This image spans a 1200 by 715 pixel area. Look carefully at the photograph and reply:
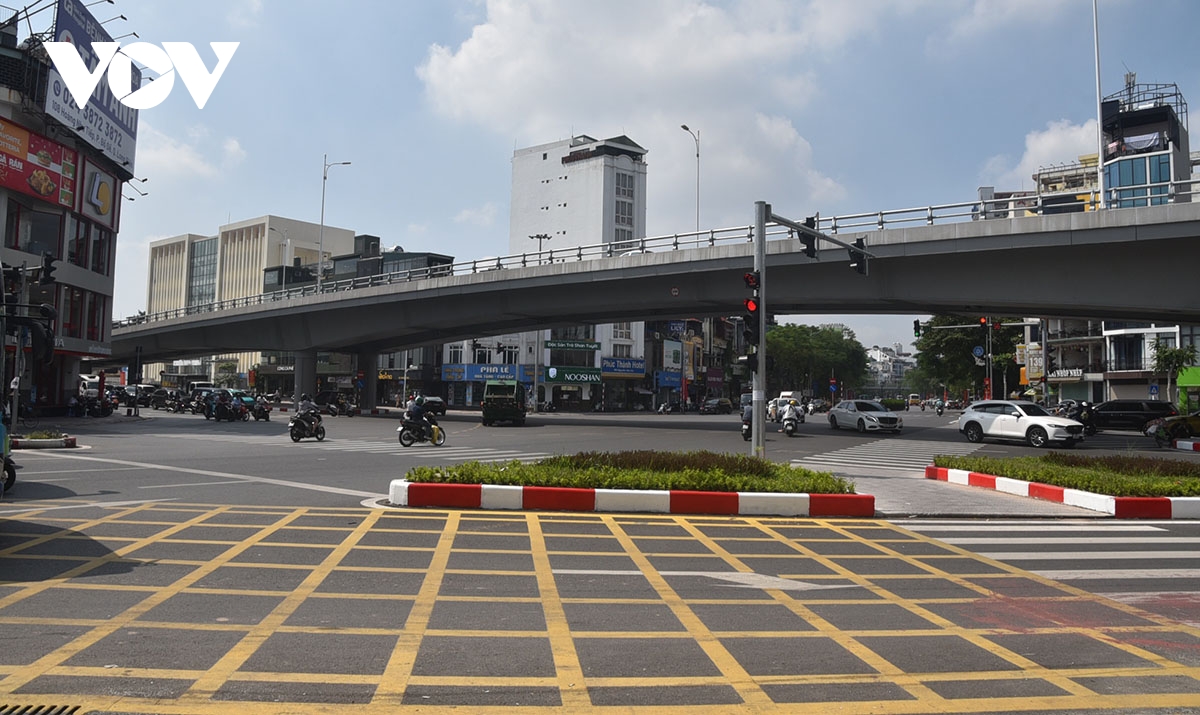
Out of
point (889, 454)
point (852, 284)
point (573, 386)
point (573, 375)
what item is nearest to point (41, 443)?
point (889, 454)

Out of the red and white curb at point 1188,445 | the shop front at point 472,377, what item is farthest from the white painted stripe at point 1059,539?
the shop front at point 472,377

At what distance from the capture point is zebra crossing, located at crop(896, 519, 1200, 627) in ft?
22.1

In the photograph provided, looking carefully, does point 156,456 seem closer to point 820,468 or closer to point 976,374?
point 820,468

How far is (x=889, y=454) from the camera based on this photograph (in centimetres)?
2312

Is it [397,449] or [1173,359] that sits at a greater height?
[1173,359]

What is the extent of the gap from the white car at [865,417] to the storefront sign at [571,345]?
132ft

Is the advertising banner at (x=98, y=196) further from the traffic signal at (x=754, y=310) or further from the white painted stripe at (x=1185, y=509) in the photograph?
the white painted stripe at (x=1185, y=509)

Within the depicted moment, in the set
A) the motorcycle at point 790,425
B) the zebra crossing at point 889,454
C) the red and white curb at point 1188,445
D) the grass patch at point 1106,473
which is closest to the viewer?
the grass patch at point 1106,473

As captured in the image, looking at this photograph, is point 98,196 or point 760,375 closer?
point 760,375

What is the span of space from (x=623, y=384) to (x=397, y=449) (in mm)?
57792

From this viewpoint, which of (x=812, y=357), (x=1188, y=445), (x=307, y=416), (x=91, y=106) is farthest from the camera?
(x=812, y=357)

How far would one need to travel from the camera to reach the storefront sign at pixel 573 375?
72688 millimetres

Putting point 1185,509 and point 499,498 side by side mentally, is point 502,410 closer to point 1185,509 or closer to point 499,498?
point 499,498

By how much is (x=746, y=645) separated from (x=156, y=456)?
17.4 metres
